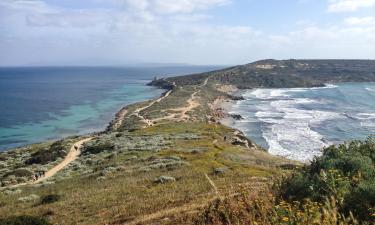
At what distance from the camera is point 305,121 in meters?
87.4

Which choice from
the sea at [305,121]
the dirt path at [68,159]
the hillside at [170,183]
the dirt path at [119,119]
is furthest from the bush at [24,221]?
the dirt path at [119,119]

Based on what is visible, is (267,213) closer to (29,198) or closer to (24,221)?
(24,221)

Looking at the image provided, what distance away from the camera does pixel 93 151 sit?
49000 mm

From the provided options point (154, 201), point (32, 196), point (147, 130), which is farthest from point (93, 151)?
point (154, 201)

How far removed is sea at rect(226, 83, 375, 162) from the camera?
64.6m

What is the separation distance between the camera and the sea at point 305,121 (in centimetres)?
6456

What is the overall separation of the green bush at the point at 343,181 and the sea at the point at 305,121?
40.1m

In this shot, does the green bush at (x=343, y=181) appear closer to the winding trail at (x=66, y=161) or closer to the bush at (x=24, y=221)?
the bush at (x=24, y=221)

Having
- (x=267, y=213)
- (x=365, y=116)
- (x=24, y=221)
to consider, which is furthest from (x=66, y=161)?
(x=365, y=116)

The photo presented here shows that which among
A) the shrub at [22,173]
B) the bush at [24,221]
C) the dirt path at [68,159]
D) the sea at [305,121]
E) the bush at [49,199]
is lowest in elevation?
the sea at [305,121]

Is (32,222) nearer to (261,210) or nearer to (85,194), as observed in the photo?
(85,194)

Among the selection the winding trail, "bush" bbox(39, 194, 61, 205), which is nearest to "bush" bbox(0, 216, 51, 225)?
"bush" bbox(39, 194, 61, 205)

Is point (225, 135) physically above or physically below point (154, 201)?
below

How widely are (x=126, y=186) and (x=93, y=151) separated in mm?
25893
